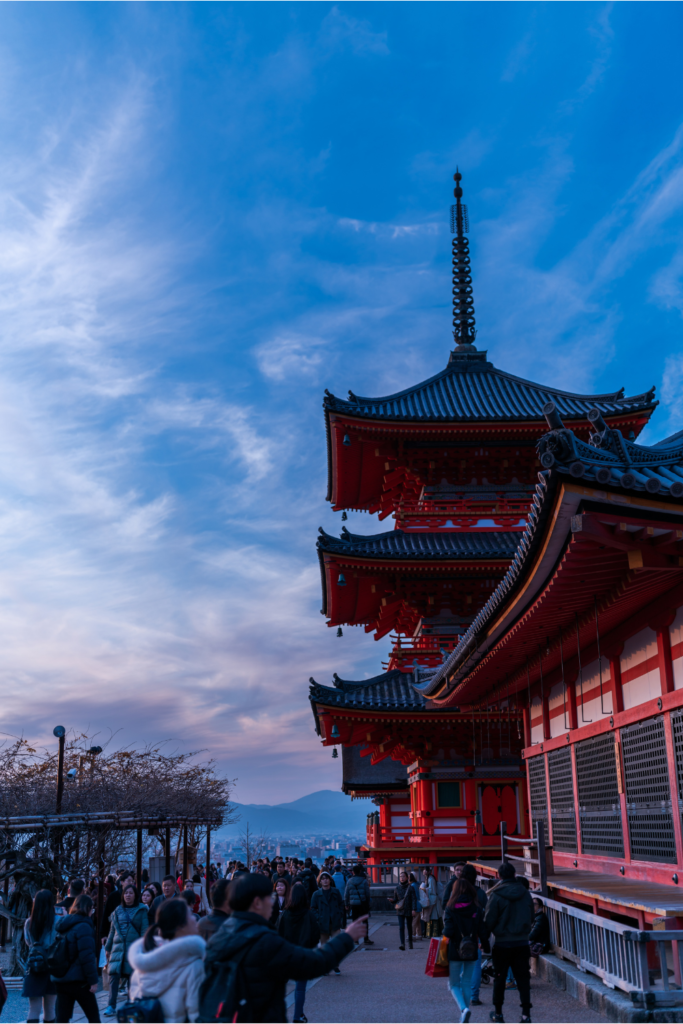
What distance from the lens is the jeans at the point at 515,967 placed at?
27.7ft

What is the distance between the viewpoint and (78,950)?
7.65 meters

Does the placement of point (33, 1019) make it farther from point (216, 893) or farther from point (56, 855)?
point (56, 855)

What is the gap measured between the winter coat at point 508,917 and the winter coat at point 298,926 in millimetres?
1830

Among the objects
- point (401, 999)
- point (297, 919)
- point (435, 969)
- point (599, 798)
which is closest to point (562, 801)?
point (599, 798)

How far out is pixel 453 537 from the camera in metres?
23.0

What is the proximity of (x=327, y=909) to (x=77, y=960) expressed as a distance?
5.83 m

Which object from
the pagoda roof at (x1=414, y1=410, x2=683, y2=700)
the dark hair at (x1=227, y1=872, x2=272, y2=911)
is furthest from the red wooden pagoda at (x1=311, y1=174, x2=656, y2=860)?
the dark hair at (x1=227, y1=872, x2=272, y2=911)

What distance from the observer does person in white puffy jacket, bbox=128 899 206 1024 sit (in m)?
4.81

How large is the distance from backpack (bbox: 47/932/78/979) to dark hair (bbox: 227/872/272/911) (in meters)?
4.23

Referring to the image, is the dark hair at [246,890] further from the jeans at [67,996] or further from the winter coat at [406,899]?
the winter coat at [406,899]

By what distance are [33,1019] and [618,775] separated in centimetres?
738

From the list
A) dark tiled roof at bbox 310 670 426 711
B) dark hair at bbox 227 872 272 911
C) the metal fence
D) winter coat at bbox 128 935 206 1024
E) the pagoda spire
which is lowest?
the metal fence

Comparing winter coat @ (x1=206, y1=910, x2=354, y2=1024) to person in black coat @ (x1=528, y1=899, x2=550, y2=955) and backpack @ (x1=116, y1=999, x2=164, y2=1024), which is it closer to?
backpack @ (x1=116, y1=999, x2=164, y2=1024)

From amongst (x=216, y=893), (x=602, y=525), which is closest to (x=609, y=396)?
(x=602, y=525)
